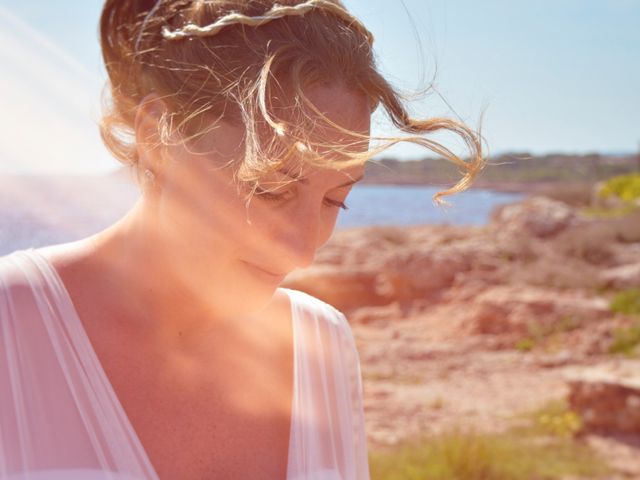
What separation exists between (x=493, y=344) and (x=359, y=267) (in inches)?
120

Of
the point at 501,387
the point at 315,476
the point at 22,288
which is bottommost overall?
the point at 501,387

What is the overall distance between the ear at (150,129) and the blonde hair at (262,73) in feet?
0.06

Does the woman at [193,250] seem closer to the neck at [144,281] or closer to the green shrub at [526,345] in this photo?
the neck at [144,281]

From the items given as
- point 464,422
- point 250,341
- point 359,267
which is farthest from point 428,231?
point 250,341

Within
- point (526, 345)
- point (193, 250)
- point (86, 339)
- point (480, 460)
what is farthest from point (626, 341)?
point (86, 339)

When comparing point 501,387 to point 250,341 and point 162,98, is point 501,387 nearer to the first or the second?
point 250,341

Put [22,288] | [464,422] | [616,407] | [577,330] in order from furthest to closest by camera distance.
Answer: [577,330], [464,422], [616,407], [22,288]

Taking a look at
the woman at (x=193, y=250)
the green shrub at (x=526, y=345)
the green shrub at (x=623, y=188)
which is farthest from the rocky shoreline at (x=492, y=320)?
the green shrub at (x=623, y=188)

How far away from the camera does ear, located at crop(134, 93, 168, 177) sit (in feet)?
4.46

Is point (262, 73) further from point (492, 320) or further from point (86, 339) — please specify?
point (492, 320)

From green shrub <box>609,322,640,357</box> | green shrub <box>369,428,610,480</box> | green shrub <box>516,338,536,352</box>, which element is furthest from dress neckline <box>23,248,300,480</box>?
green shrub <box>516,338,536,352</box>

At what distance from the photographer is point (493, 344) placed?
7914mm

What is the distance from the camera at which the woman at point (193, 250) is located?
1179 mm

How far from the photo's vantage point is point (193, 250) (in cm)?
134
